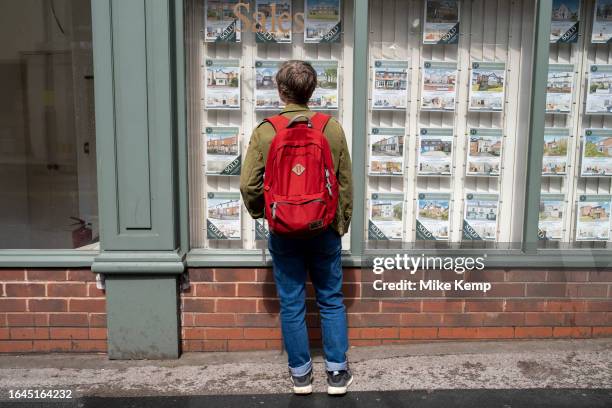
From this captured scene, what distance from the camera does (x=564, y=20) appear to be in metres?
4.34

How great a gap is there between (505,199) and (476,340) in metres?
1.00

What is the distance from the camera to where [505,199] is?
177 inches

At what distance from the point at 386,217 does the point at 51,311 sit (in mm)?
2323

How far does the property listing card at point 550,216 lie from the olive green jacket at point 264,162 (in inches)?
66.6

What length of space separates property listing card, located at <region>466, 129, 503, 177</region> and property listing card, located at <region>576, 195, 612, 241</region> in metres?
0.68

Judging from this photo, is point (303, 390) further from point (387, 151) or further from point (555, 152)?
point (555, 152)

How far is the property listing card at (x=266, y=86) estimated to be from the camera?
429 centimetres

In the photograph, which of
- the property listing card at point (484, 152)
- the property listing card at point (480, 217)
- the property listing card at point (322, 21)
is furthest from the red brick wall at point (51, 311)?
the property listing card at point (484, 152)

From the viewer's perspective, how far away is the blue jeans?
3.59 meters

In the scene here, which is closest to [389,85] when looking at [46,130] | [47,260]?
[46,130]

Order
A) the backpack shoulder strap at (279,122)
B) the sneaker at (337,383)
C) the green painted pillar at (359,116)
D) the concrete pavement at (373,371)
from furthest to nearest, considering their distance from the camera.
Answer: the green painted pillar at (359,116) < the concrete pavement at (373,371) < the sneaker at (337,383) < the backpack shoulder strap at (279,122)

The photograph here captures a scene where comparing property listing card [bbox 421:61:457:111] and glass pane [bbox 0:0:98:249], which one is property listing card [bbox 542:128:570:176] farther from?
glass pane [bbox 0:0:98:249]

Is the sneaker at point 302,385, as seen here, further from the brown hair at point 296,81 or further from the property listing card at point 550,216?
the property listing card at point 550,216

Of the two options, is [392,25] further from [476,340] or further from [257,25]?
[476,340]
